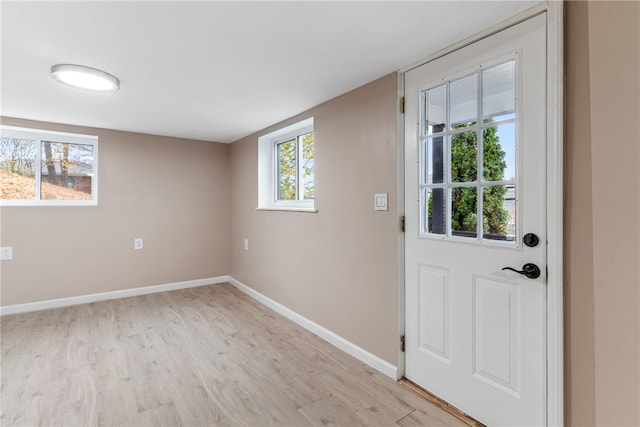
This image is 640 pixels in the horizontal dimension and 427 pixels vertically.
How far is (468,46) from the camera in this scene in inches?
65.4

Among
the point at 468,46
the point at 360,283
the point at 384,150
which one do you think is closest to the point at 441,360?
the point at 360,283

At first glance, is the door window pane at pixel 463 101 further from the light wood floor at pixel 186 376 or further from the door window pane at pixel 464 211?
the light wood floor at pixel 186 376

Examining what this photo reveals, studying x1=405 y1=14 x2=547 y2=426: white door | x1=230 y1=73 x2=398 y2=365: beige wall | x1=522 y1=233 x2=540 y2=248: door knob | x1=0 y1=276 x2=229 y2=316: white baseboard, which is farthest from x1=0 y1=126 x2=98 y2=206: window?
x1=522 y1=233 x2=540 y2=248: door knob

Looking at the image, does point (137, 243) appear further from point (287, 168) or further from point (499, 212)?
point (499, 212)

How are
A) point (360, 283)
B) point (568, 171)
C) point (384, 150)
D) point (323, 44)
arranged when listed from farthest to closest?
point (360, 283) → point (384, 150) → point (323, 44) → point (568, 171)

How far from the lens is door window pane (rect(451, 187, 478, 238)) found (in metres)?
1.67

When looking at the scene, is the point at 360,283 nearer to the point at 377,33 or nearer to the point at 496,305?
the point at 496,305

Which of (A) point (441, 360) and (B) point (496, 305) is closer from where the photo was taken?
(B) point (496, 305)

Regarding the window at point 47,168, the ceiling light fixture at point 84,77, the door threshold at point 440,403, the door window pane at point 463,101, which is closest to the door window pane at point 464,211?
the door window pane at point 463,101

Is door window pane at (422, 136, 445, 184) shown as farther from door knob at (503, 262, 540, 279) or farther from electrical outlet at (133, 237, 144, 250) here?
electrical outlet at (133, 237, 144, 250)

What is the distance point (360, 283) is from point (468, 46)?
1.64 metres

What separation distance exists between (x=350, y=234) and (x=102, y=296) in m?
3.11

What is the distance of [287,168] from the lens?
3.61 metres

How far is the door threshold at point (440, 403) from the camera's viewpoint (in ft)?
5.49
